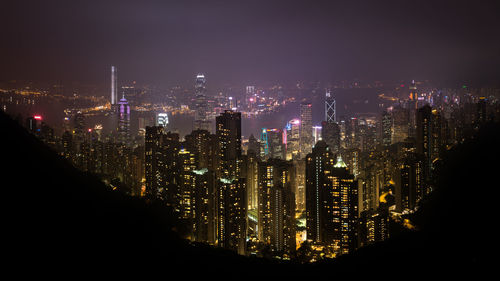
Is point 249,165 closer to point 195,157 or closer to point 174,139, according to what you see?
point 195,157

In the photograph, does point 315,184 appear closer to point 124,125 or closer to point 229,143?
point 229,143

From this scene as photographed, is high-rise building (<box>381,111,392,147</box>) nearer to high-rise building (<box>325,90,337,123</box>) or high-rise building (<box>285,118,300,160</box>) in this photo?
high-rise building (<box>325,90,337,123</box>)

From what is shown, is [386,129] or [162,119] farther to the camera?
[386,129]

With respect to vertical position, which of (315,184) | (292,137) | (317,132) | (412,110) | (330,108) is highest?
(330,108)

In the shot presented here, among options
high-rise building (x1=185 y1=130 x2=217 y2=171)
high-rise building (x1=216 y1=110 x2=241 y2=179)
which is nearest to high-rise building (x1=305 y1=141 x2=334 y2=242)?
high-rise building (x1=216 y1=110 x2=241 y2=179)

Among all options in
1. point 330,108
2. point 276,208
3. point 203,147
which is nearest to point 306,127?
point 330,108

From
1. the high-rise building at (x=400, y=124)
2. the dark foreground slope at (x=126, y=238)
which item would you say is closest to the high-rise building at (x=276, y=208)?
the high-rise building at (x=400, y=124)

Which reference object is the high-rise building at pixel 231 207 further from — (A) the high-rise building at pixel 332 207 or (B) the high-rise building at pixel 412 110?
(B) the high-rise building at pixel 412 110
